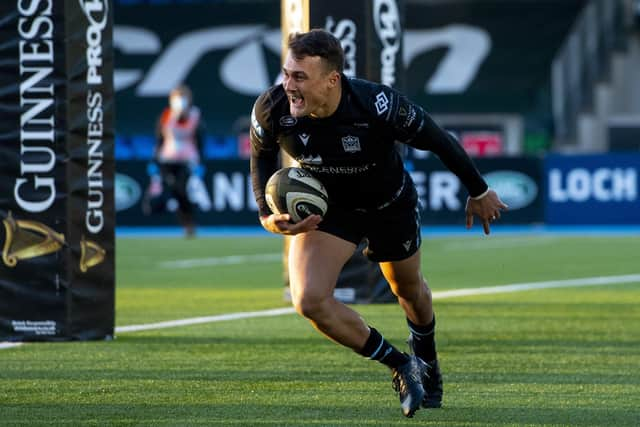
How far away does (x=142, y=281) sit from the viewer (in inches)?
607

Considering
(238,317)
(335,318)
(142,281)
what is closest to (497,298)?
(238,317)

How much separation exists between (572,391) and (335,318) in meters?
1.48

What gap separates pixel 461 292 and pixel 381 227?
677cm

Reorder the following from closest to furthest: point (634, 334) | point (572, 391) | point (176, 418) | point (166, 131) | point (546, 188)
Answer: point (176, 418) < point (572, 391) < point (634, 334) < point (166, 131) < point (546, 188)

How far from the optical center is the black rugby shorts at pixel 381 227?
7.12 meters

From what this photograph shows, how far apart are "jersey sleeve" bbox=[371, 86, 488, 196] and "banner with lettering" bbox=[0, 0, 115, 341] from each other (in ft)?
10.0

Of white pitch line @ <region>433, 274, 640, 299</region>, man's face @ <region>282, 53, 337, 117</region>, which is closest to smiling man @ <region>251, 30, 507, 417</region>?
man's face @ <region>282, 53, 337, 117</region>

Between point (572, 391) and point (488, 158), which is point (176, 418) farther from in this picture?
point (488, 158)

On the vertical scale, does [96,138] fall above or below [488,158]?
above

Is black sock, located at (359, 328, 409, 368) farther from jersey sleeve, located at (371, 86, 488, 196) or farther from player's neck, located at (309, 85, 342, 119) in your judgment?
player's neck, located at (309, 85, 342, 119)

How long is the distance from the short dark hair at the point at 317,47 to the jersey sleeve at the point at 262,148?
32cm

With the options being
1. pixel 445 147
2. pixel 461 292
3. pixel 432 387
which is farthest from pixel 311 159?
pixel 461 292

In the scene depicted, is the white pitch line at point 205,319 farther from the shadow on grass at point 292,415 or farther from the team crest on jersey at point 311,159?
the team crest on jersey at point 311,159

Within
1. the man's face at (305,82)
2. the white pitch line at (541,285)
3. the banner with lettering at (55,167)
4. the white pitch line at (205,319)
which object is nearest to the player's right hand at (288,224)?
the man's face at (305,82)
